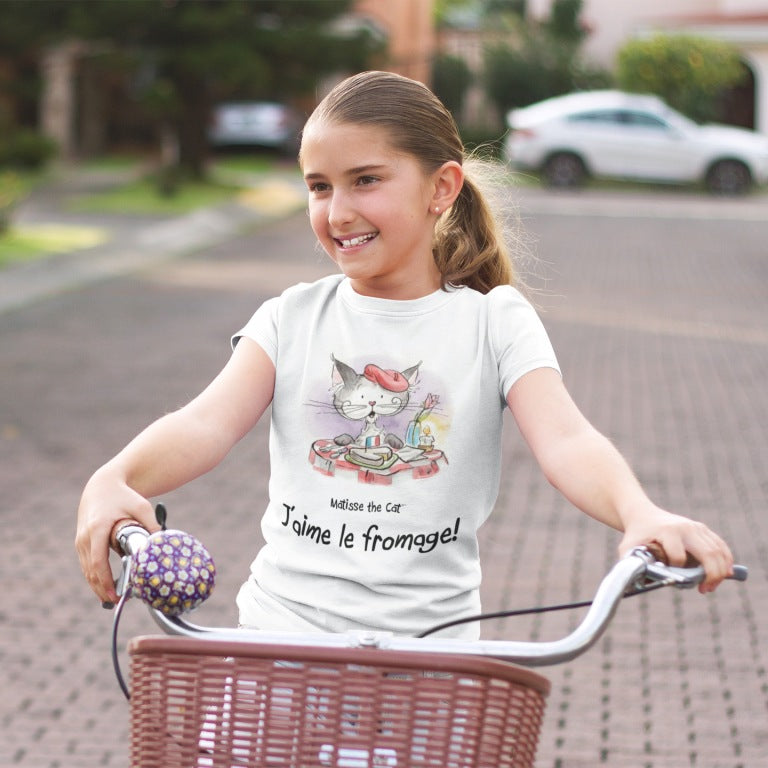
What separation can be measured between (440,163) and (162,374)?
8347 mm

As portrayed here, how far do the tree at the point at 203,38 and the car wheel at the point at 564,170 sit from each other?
4.56 metres

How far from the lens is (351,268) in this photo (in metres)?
2.38

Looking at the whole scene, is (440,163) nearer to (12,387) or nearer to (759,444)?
(759,444)

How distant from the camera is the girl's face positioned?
7.55ft

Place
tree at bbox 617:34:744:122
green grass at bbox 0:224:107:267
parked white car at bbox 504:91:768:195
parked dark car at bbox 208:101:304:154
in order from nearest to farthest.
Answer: green grass at bbox 0:224:107:267 < parked white car at bbox 504:91:768:195 < tree at bbox 617:34:744:122 < parked dark car at bbox 208:101:304:154

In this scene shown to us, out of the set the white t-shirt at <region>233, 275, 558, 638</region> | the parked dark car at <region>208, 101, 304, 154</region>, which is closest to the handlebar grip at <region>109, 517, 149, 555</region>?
the white t-shirt at <region>233, 275, 558, 638</region>

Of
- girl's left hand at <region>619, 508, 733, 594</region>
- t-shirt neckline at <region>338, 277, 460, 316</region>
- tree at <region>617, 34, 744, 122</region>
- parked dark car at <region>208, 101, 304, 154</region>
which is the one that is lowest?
parked dark car at <region>208, 101, 304, 154</region>

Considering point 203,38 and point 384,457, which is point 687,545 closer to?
point 384,457

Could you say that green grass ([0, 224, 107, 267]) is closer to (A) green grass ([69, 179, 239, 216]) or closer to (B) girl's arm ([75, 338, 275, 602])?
(A) green grass ([69, 179, 239, 216])

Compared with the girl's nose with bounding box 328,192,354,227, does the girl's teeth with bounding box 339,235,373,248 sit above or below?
below

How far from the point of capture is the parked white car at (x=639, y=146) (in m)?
28.4

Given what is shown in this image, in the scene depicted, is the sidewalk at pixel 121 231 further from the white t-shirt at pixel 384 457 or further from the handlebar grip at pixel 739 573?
the handlebar grip at pixel 739 573

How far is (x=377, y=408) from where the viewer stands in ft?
7.75

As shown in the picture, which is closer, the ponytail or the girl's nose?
the girl's nose
